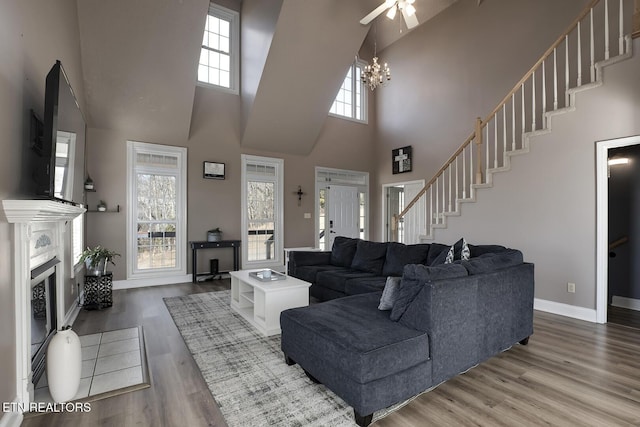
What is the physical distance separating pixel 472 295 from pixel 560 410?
817 mm

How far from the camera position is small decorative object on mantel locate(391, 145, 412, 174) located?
736 cm

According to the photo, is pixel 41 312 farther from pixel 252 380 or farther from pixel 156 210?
pixel 156 210

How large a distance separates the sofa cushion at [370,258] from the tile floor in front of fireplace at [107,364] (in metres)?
2.74

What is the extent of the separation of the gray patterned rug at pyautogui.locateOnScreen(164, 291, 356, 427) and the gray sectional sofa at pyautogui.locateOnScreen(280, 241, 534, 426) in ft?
0.44

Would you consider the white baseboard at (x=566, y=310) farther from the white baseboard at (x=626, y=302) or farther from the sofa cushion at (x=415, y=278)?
the sofa cushion at (x=415, y=278)

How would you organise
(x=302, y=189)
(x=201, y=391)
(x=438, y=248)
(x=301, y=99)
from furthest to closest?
(x=302, y=189) → (x=301, y=99) → (x=438, y=248) → (x=201, y=391)

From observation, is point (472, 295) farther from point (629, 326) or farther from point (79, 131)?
point (79, 131)

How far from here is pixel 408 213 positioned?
6844mm

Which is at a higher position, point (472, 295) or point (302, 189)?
point (302, 189)

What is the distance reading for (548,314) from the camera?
400 centimetres

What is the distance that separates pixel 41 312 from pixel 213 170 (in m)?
3.90

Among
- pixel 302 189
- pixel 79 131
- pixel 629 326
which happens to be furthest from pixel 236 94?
pixel 629 326

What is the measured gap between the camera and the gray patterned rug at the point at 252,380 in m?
1.94

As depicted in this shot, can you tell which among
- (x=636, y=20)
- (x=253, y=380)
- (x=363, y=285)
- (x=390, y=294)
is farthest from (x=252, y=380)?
(x=636, y=20)
